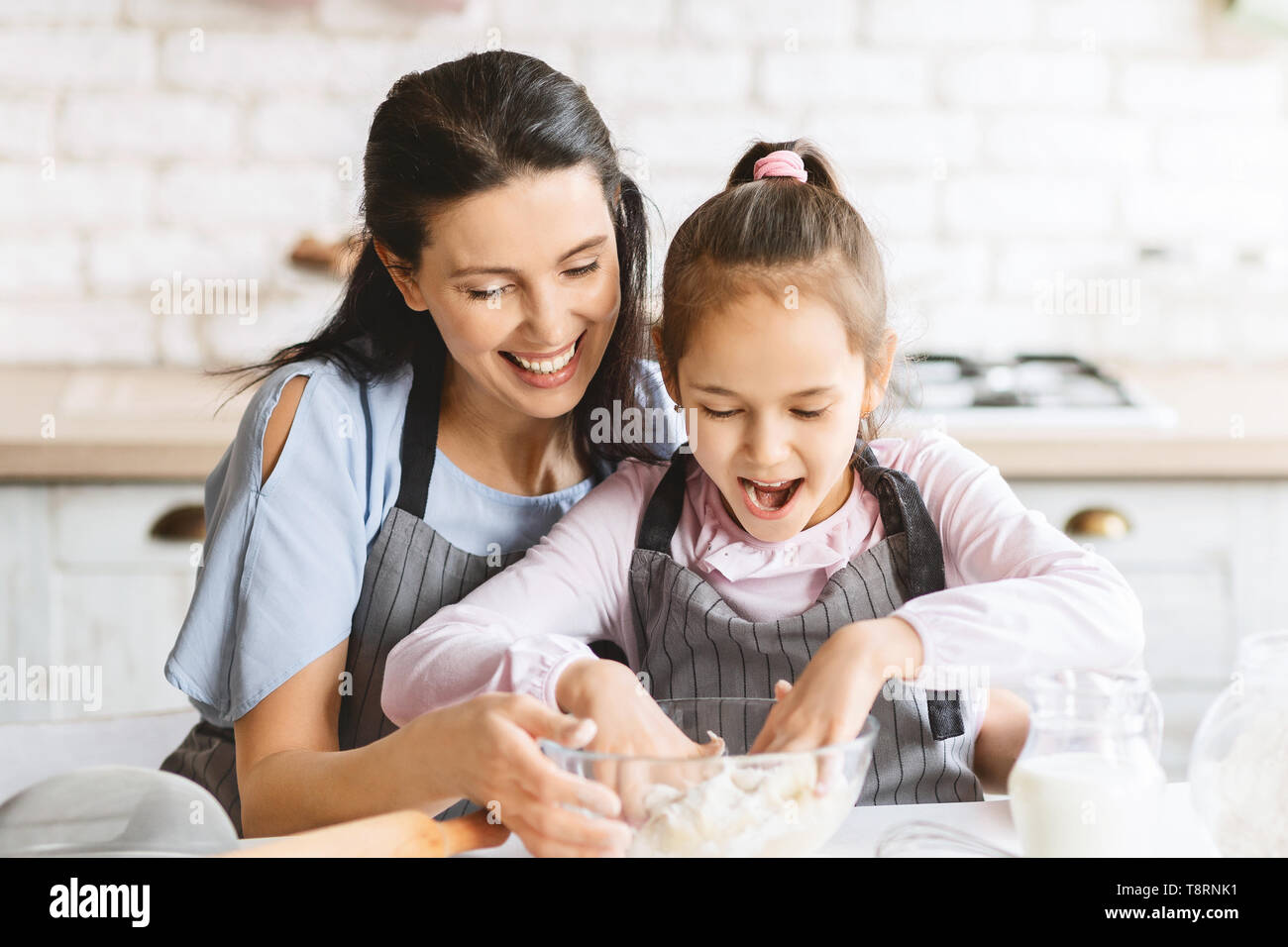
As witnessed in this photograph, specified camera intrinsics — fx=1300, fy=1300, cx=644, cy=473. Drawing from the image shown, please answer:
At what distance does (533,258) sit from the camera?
120cm

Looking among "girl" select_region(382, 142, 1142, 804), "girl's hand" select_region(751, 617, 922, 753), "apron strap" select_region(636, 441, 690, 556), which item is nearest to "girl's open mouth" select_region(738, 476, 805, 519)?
"girl" select_region(382, 142, 1142, 804)

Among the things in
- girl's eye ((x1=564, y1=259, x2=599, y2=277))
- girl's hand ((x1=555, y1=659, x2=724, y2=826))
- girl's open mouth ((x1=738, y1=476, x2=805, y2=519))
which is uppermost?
girl's eye ((x1=564, y1=259, x2=599, y2=277))

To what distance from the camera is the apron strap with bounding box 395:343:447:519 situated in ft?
4.39

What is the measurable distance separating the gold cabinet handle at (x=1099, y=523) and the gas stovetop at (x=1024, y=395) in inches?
5.8

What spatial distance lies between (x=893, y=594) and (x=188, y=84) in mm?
2088

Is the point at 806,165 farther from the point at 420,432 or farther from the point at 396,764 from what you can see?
the point at 396,764

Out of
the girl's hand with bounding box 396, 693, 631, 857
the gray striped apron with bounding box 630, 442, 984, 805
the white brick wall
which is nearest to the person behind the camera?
the girl's hand with bounding box 396, 693, 631, 857

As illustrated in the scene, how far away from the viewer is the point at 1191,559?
2.19m

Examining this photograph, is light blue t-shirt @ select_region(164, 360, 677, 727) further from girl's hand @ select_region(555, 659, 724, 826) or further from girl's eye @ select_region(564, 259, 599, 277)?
girl's hand @ select_region(555, 659, 724, 826)

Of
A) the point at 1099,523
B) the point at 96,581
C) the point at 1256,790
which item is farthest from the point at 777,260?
the point at 96,581

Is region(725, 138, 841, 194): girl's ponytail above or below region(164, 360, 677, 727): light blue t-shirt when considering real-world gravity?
above

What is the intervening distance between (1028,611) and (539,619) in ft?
1.41

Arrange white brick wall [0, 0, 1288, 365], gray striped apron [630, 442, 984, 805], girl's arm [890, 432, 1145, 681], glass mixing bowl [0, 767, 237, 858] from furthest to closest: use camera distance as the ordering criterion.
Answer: white brick wall [0, 0, 1288, 365], gray striped apron [630, 442, 984, 805], girl's arm [890, 432, 1145, 681], glass mixing bowl [0, 767, 237, 858]

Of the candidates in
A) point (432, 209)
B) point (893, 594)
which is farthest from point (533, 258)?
point (893, 594)
